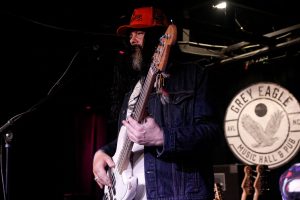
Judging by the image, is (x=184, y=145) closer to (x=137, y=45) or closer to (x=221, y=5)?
(x=137, y=45)

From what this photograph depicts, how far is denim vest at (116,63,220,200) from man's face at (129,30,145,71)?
37 centimetres

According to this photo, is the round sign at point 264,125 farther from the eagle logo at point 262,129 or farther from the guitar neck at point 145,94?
the guitar neck at point 145,94

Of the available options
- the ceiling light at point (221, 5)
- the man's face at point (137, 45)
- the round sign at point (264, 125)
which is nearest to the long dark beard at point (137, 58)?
the man's face at point (137, 45)

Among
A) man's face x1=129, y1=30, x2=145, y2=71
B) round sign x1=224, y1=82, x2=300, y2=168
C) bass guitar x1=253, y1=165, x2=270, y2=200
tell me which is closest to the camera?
man's face x1=129, y1=30, x2=145, y2=71

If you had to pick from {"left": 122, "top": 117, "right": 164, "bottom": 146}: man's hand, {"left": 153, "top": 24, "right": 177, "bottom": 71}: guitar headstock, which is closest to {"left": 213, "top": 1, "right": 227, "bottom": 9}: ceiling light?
{"left": 153, "top": 24, "right": 177, "bottom": 71}: guitar headstock

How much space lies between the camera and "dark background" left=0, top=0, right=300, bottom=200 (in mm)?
5125

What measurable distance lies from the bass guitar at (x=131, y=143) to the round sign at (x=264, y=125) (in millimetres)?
4285

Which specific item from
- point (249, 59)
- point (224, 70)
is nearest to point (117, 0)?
point (249, 59)

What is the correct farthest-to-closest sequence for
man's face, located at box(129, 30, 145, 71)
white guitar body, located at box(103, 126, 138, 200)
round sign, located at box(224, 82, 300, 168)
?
round sign, located at box(224, 82, 300, 168), man's face, located at box(129, 30, 145, 71), white guitar body, located at box(103, 126, 138, 200)

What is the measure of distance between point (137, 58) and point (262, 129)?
14.3ft

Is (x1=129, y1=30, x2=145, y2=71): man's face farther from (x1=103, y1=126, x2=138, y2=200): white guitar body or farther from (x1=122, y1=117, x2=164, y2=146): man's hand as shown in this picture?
(x1=122, y1=117, x2=164, y2=146): man's hand

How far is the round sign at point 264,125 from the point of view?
607 centimetres

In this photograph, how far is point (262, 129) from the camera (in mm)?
6398

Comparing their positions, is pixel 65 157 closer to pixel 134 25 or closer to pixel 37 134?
pixel 37 134
